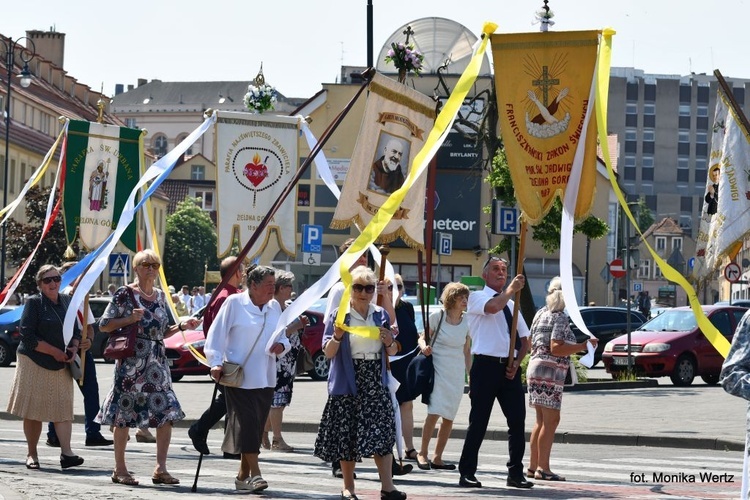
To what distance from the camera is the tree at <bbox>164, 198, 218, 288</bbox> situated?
109 metres

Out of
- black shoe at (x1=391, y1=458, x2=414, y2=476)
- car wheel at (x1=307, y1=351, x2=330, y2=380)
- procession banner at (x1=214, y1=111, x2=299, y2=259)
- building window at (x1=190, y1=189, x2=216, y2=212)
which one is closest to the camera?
black shoe at (x1=391, y1=458, x2=414, y2=476)

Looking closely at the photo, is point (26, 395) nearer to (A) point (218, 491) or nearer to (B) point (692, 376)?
(A) point (218, 491)

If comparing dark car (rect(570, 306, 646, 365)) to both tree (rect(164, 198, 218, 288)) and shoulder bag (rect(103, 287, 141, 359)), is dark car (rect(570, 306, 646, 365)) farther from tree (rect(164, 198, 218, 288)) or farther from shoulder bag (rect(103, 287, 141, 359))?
tree (rect(164, 198, 218, 288))

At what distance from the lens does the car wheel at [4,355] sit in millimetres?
33281

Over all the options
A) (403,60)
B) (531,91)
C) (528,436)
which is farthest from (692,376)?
(531,91)

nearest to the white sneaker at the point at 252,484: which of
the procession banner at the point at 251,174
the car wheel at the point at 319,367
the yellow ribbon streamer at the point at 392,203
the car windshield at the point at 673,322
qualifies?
the yellow ribbon streamer at the point at 392,203

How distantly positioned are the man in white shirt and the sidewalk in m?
4.80

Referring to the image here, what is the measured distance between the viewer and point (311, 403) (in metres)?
21.7

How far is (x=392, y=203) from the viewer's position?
10.5m

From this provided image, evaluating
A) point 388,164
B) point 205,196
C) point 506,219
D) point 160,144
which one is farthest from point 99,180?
point 160,144

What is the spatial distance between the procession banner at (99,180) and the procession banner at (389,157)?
476cm

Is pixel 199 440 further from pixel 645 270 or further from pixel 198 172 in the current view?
pixel 645 270

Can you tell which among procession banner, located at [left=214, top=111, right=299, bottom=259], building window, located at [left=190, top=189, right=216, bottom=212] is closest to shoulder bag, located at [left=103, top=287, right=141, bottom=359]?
procession banner, located at [left=214, top=111, right=299, bottom=259]

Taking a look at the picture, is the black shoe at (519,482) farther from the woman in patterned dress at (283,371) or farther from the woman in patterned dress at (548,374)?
the woman in patterned dress at (283,371)
